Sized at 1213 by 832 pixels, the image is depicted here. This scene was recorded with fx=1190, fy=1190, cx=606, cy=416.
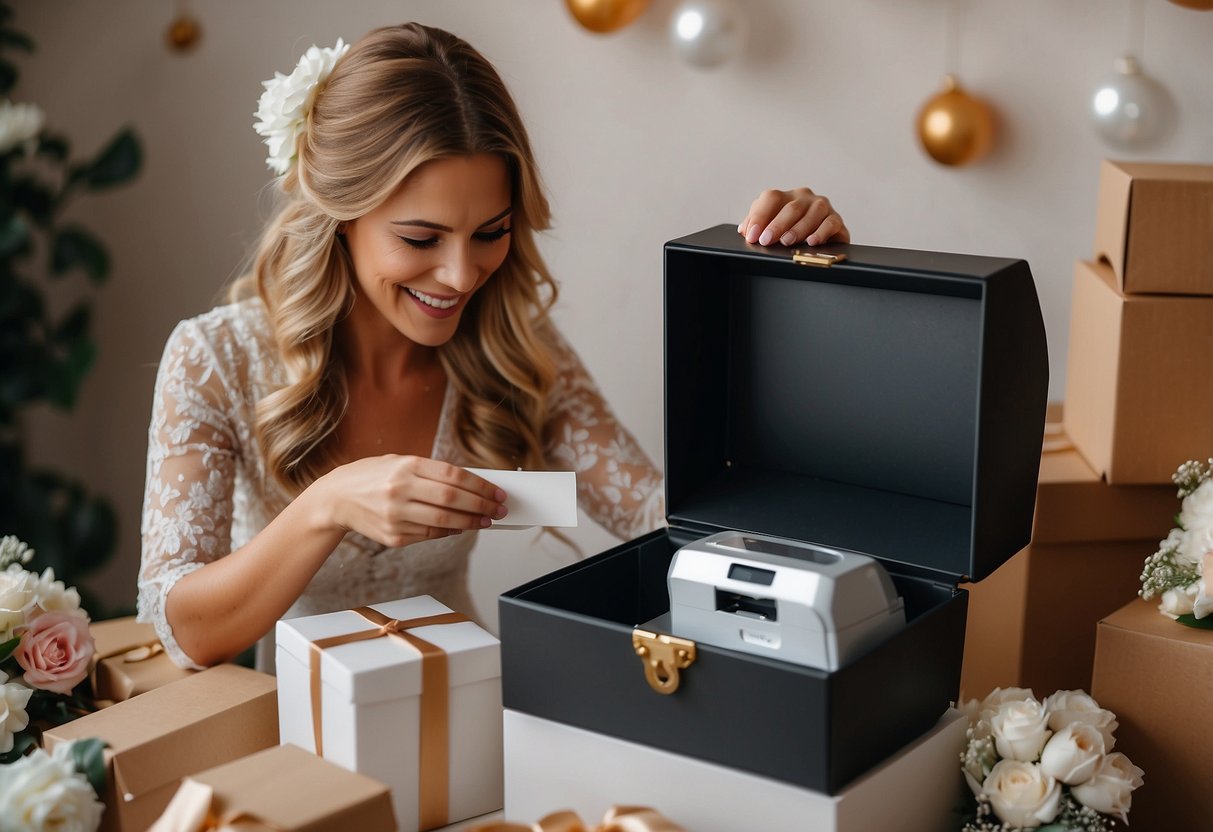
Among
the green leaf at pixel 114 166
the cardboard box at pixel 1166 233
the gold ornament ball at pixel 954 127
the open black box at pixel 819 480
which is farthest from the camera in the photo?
the green leaf at pixel 114 166

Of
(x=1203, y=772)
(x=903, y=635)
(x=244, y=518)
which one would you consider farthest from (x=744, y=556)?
(x=244, y=518)

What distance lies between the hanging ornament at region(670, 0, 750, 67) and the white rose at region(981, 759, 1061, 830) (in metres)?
1.35

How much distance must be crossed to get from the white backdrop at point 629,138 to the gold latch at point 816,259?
99cm

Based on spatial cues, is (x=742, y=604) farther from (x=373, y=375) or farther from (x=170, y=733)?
(x=373, y=375)

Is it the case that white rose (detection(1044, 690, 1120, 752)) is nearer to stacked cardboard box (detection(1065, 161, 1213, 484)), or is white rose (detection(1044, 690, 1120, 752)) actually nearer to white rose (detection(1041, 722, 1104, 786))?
white rose (detection(1041, 722, 1104, 786))

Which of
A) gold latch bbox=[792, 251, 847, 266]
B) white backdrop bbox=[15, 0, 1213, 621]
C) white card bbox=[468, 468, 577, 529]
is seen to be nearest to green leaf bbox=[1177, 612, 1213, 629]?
gold latch bbox=[792, 251, 847, 266]

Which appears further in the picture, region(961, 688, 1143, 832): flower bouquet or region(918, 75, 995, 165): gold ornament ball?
region(918, 75, 995, 165): gold ornament ball

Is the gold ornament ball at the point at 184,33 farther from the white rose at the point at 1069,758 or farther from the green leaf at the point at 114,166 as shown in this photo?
the white rose at the point at 1069,758

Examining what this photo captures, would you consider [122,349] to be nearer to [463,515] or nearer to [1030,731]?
[463,515]

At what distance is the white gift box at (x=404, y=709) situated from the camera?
42.4 inches

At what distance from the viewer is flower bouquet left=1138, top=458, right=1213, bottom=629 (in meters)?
1.18

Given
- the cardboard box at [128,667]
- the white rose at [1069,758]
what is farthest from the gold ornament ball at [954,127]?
the cardboard box at [128,667]

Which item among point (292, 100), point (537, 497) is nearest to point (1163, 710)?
point (537, 497)

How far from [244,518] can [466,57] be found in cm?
74
